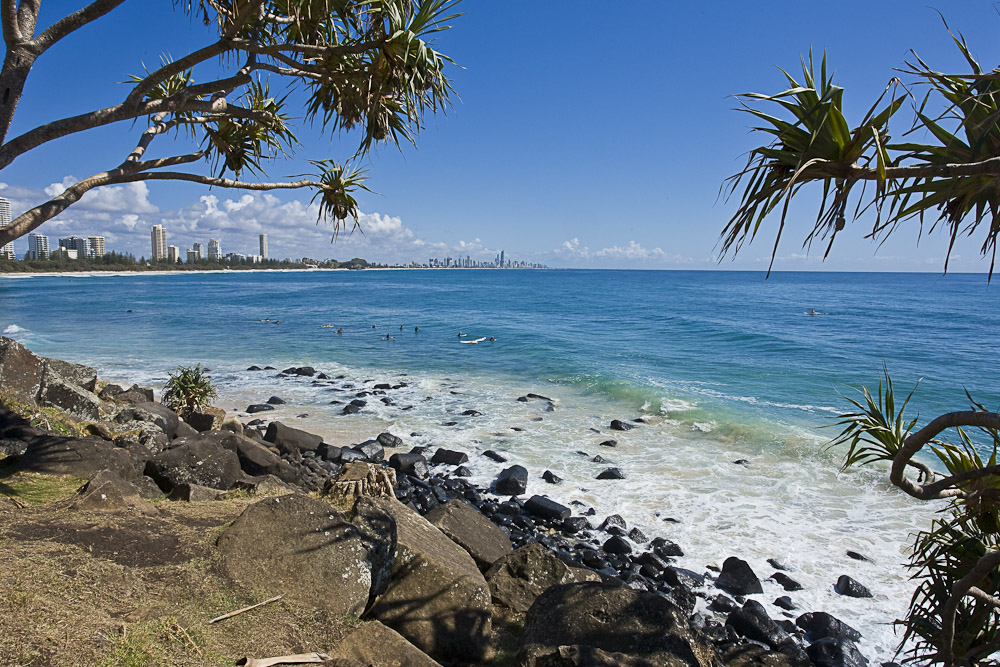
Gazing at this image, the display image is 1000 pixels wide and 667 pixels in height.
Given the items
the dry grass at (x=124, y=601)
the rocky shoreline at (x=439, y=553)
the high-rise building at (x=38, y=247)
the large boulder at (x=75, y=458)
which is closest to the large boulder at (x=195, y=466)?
the rocky shoreline at (x=439, y=553)

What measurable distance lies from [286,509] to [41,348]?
25658 millimetres

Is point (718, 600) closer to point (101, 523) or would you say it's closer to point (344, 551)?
point (344, 551)

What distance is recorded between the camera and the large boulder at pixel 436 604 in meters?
4.07

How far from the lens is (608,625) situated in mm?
3695

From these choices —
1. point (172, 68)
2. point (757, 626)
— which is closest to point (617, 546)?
point (757, 626)

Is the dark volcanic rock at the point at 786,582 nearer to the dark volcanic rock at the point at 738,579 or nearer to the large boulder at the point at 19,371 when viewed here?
the dark volcanic rock at the point at 738,579

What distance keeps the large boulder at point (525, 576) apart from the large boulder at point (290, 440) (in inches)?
267

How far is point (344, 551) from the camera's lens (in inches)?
167

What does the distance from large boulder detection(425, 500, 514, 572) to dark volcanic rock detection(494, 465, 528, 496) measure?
131 inches

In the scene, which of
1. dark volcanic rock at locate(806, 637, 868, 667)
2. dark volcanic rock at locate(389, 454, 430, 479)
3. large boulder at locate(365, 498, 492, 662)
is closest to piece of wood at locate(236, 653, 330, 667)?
large boulder at locate(365, 498, 492, 662)

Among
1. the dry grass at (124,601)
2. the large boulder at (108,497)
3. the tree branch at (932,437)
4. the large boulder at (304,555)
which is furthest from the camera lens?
the large boulder at (108,497)

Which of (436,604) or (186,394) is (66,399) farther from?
(436,604)

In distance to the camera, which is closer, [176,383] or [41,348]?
[176,383]

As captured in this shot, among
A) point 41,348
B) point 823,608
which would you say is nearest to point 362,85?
point 823,608
